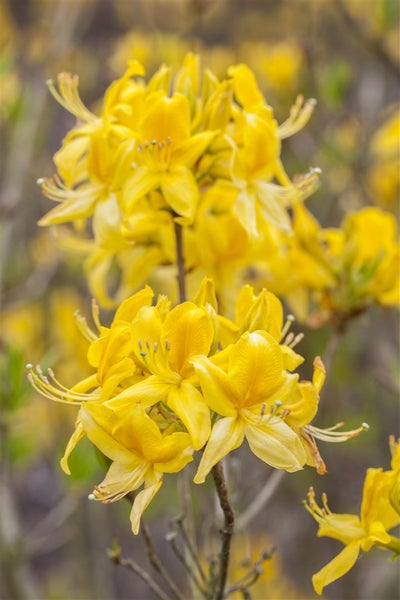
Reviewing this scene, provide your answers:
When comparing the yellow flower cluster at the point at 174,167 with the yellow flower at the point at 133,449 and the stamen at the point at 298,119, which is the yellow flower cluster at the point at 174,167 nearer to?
the stamen at the point at 298,119

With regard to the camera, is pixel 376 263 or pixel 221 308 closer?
pixel 221 308

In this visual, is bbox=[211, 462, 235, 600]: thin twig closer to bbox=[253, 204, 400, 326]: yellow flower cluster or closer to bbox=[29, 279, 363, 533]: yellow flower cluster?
bbox=[29, 279, 363, 533]: yellow flower cluster

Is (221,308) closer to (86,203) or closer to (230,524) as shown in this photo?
(86,203)

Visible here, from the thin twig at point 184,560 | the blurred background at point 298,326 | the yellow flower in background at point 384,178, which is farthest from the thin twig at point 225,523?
the yellow flower in background at point 384,178

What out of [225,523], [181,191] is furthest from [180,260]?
[225,523]

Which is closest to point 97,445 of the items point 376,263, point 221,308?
point 221,308

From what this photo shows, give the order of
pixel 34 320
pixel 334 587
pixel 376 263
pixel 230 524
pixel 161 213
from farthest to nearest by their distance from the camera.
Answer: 1. pixel 334 587
2. pixel 34 320
3. pixel 376 263
4. pixel 161 213
5. pixel 230 524

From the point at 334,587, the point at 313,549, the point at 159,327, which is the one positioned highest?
the point at 159,327
